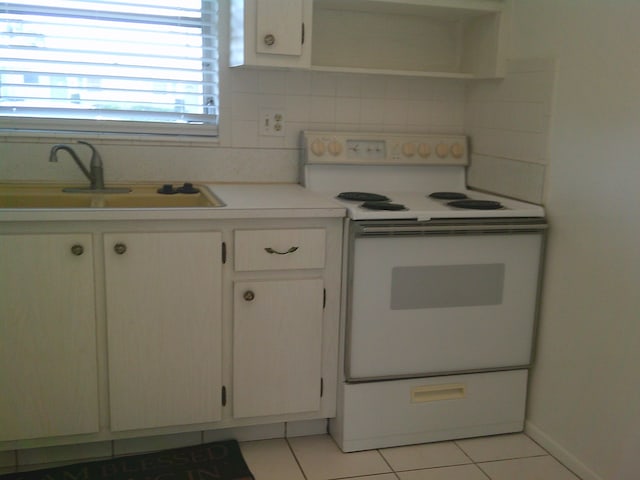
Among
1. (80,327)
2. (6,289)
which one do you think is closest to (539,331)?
(80,327)

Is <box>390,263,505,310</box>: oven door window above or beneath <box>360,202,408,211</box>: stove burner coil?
beneath

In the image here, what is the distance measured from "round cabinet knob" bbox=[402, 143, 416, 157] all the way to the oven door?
25.0 inches

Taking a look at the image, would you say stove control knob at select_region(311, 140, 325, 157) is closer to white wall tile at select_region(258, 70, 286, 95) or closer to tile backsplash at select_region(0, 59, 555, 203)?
tile backsplash at select_region(0, 59, 555, 203)

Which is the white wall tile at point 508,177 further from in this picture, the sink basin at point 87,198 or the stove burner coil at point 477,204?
the sink basin at point 87,198

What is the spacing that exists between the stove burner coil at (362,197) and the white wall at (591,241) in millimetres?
641

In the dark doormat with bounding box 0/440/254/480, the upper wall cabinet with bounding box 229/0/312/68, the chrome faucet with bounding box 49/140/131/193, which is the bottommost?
the dark doormat with bounding box 0/440/254/480

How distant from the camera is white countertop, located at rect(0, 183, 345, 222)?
2.08 m

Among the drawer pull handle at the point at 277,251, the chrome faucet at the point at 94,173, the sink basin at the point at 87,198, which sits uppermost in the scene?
the chrome faucet at the point at 94,173

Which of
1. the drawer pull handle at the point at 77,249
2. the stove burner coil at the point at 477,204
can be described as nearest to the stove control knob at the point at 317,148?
the stove burner coil at the point at 477,204

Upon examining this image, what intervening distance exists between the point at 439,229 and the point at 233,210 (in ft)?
2.44

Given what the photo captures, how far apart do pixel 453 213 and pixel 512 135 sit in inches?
20.9

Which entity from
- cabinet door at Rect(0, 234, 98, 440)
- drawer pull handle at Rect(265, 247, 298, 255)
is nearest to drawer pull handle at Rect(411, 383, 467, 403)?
drawer pull handle at Rect(265, 247, 298, 255)

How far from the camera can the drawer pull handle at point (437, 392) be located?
2.53 meters

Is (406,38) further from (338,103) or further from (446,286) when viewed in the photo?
(446,286)
